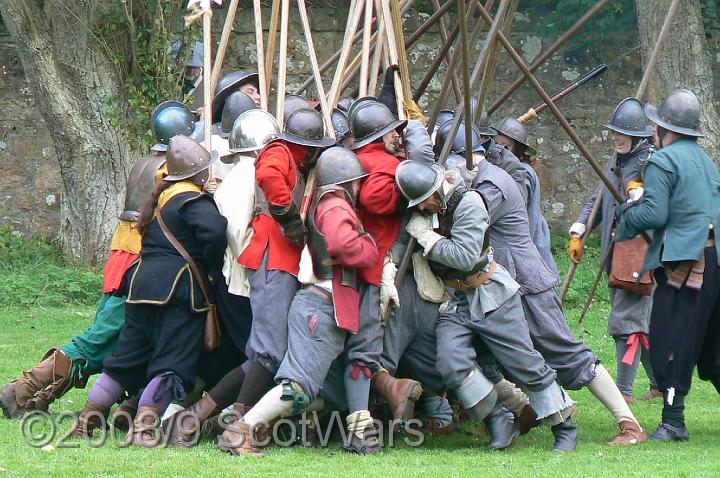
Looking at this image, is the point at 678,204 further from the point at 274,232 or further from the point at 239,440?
the point at 239,440

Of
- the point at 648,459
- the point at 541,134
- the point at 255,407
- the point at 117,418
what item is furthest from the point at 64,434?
the point at 541,134

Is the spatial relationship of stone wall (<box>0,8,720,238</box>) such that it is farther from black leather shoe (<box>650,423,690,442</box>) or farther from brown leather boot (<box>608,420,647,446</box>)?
brown leather boot (<box>608,420,647,446</box>)

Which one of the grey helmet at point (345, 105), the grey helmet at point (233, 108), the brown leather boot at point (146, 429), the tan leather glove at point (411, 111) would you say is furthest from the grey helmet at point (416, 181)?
the brown leather boot at point (146, 429)

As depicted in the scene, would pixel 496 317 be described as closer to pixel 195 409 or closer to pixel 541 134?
pixel 195 409

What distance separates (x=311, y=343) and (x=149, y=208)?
123 centimetres

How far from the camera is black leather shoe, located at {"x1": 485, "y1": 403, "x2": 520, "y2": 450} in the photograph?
661 cm

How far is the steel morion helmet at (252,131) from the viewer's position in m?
6.85

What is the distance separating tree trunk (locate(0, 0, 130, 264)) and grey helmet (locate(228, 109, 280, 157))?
19.8ft

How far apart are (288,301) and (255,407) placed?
1.91ft

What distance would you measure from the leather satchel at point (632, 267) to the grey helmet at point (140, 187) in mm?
3075

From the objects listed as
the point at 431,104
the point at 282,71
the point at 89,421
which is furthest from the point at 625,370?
the point at 431,104

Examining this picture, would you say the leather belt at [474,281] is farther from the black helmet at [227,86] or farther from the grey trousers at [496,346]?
the black helmet at [227,86]

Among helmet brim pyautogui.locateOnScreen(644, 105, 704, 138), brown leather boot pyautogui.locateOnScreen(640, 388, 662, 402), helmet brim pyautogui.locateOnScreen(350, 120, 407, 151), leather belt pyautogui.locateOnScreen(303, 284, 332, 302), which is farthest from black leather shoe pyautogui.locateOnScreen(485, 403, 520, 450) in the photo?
brown leather boot pyautogui.locateOnScreen(640, 388, 662, 402)

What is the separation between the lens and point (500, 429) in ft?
21.7
